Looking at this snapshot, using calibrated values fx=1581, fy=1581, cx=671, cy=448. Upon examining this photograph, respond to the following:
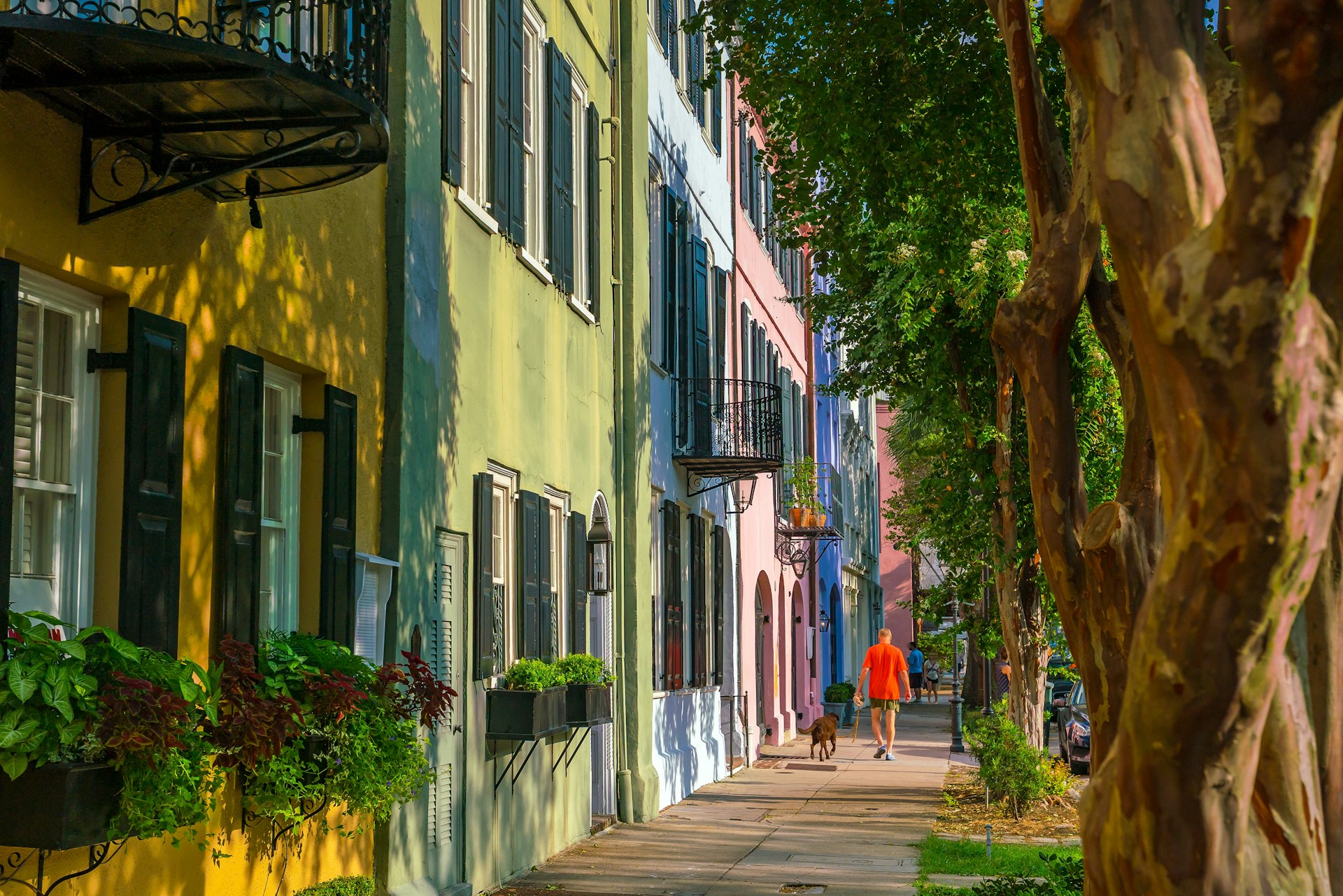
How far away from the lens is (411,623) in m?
9.37

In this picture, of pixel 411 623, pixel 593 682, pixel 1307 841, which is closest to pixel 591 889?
pixel 593 682

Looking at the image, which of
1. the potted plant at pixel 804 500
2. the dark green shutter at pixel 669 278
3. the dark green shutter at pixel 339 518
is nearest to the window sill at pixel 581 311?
the dark green shutter at pixel 669 278

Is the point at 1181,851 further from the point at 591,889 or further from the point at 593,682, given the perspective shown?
the point at 593,682

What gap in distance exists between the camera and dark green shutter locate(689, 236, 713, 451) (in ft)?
60.3

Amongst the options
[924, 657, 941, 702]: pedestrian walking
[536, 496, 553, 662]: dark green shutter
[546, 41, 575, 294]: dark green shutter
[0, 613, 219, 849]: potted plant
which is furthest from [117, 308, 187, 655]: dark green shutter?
[924, 657, 941, 702]: pedestrian walking

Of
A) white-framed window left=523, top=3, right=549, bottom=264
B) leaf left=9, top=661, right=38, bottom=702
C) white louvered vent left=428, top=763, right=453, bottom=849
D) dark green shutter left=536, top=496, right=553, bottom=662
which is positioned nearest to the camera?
leaf left=9, top=661, right=38, bottom=702

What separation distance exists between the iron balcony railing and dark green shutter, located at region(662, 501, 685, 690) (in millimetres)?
762

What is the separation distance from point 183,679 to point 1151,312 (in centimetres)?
385

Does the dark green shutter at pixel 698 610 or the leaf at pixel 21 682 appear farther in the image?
the dark green shutter at pixel 698 610

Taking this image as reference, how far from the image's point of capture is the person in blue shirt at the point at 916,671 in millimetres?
49987

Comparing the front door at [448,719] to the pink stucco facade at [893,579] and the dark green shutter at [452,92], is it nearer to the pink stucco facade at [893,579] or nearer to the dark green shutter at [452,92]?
the dark green shutter at [452,92]

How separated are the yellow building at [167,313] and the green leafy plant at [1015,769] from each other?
8.83m

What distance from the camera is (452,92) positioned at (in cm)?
1041

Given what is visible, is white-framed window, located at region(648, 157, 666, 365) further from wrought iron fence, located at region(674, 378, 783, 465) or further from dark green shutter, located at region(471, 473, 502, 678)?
dark green shutter, located at region(471, 473, 502, 678)
